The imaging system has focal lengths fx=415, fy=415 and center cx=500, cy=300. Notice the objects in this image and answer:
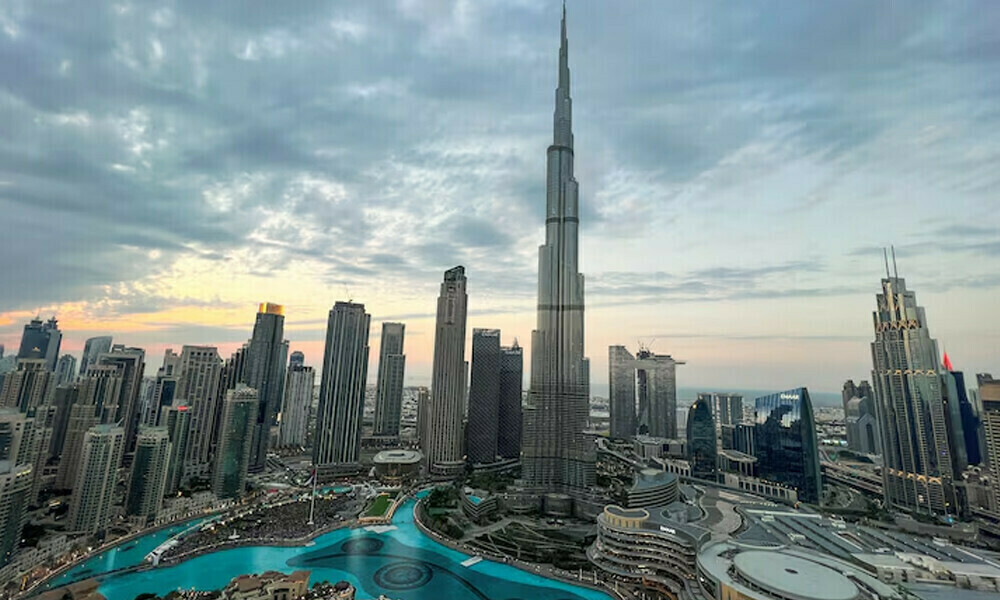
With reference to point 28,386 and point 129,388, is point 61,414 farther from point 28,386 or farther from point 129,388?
point 129,388

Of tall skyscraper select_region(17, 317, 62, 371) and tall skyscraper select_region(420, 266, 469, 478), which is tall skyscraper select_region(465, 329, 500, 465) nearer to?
tall skyscraper select_region(420, 266, 469, 478)

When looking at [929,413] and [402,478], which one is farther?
[402,478]

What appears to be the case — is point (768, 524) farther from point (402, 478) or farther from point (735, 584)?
point (402, 478)

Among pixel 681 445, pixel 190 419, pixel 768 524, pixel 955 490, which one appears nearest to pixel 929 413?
pixel 955 490

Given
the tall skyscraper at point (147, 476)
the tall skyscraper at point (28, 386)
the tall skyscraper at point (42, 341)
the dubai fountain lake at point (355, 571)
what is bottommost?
the dubai fountain lake at point (355, 571)

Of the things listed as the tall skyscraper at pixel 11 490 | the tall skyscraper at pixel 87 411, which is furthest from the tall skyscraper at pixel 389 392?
the tall skyscraper at pixel 11 490

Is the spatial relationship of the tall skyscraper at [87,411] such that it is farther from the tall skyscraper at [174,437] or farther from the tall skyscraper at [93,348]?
the tall skyscraper at [93,348]

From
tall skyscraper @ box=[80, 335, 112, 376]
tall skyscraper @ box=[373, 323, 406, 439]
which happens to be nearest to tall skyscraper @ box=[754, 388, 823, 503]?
tall skyscraper @ box=[373, 323, 406, 439]
